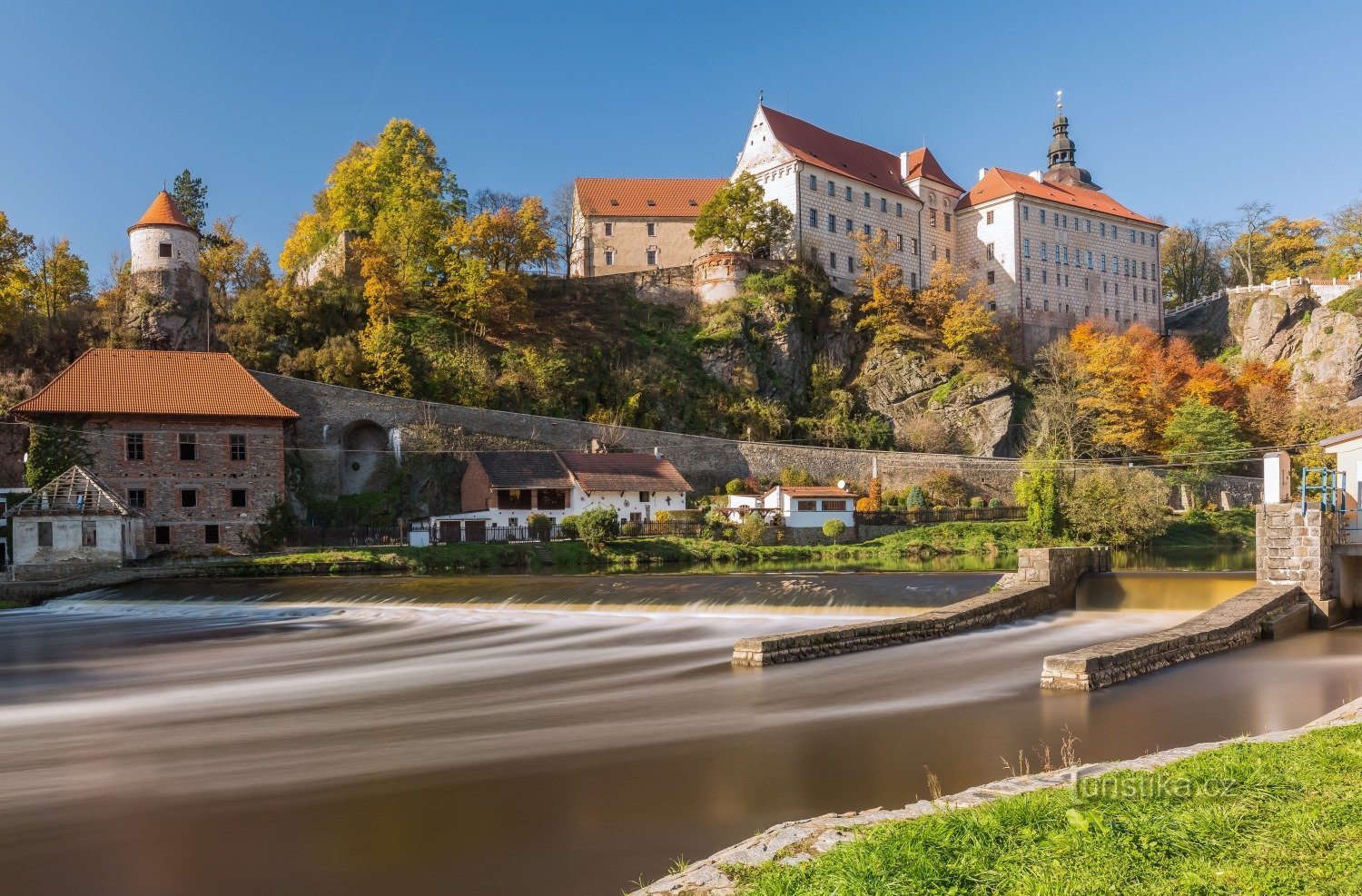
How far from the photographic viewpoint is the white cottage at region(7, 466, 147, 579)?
32125 millimetres

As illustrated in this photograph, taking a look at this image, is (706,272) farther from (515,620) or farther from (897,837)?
(897,837)

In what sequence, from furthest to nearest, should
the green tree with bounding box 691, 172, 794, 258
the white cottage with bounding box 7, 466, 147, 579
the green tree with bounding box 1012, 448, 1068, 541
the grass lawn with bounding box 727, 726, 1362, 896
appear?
the green tree with bounding box 691, 172, 794, 258 < the green tree with bounding box 1012, 448, 1068, 541 < the white cottage with bounding box 7, 466, 147, 579 < the grass lawn with bounding box 727, 726, 1362, 896

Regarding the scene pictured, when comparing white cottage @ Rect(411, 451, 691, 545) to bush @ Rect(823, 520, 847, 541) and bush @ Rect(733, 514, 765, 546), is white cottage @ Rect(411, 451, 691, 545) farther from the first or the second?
bush @ Rect(823, 520, 847, 541)

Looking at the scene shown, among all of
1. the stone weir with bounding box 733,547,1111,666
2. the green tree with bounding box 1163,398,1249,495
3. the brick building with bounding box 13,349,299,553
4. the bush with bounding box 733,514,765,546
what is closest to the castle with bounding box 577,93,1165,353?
the green tree with bounding box 1163,398,1249,495

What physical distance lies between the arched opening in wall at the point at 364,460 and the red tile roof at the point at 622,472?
817 centimetres

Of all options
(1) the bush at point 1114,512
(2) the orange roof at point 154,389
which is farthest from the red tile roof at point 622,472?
(1) the bush at point 1114,512

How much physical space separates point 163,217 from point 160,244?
1.68 metres

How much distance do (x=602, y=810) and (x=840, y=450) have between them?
4381 centimetres

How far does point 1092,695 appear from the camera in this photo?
500 inches

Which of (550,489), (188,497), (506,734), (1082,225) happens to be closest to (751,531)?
(550,489)

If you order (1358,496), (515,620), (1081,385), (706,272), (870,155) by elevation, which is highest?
(870,155)

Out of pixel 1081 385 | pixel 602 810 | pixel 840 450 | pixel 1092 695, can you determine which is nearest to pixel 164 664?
pixel 602 810

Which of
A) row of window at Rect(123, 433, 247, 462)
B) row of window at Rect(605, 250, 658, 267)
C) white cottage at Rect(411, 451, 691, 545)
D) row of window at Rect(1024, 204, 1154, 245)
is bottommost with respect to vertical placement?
white cottage at Rect(411, 451, 691, 545)

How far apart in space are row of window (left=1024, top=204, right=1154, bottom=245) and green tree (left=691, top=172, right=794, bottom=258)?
19117 mm
